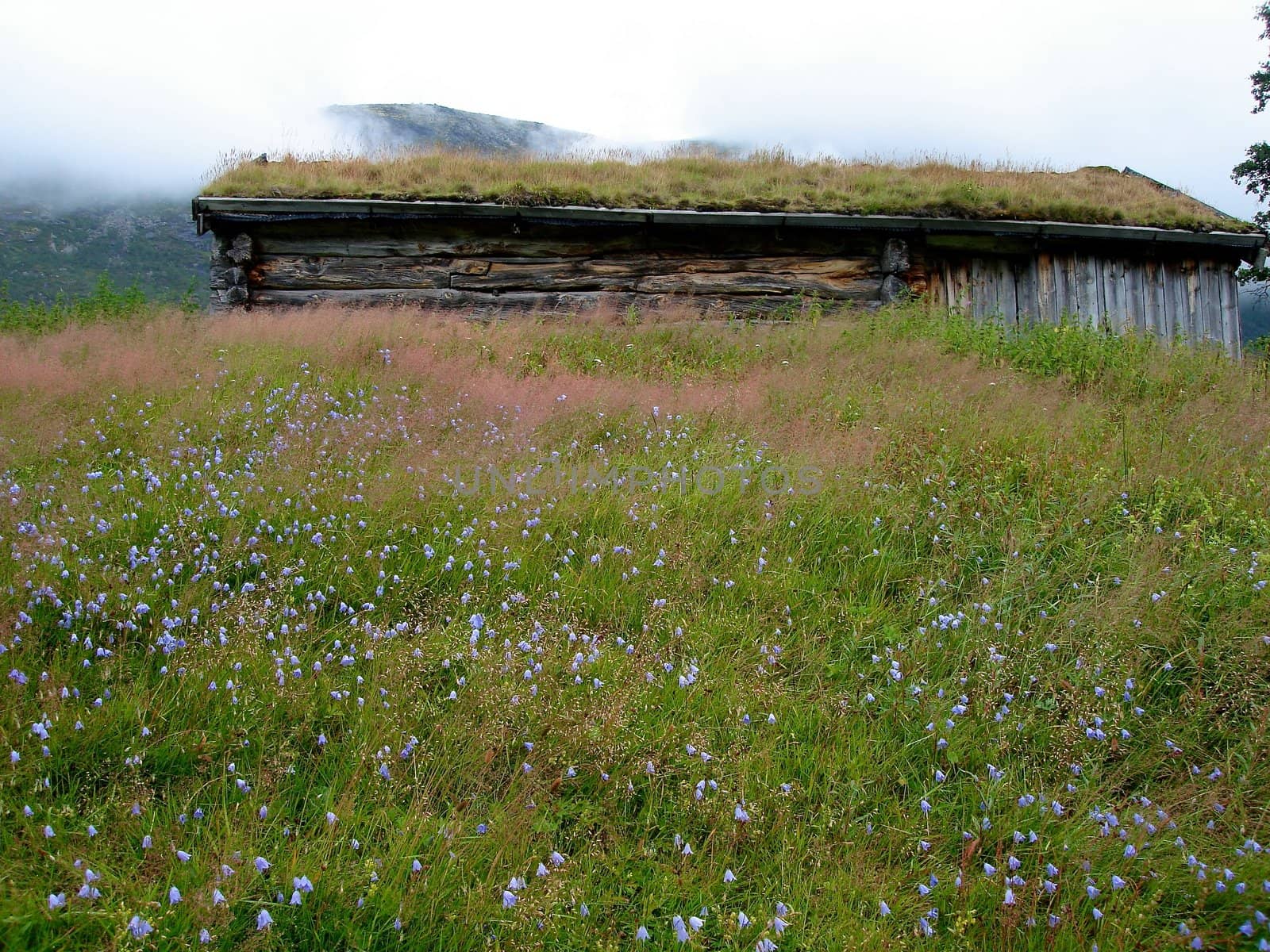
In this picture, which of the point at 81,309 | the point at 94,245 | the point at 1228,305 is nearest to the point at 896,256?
the point at 1228,305

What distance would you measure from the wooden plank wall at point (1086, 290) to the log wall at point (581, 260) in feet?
0.68

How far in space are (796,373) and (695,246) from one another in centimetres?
403

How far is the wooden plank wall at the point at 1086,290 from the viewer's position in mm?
10805

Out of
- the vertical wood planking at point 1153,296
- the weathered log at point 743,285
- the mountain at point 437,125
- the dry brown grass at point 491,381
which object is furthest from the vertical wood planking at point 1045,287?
the mountain at point 437,125

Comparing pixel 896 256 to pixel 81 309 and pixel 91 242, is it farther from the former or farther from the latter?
pixel 91 242

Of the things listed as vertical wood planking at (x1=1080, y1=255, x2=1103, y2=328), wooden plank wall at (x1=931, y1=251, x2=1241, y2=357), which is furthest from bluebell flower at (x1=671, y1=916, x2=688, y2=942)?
vertical wood planking at (x1=1080, y1=255, x2=1103, y2=328)

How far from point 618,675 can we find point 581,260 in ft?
26.3

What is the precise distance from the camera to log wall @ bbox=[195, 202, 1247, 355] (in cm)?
1003

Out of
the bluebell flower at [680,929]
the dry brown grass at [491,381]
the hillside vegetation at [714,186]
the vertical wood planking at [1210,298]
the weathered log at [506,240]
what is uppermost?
the hillside vegetation at [714,186]

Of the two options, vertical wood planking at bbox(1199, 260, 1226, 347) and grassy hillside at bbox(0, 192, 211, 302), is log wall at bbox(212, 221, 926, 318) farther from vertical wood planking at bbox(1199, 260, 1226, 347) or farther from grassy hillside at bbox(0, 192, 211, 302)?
grassy hillside at bbox(0, 192, 211, 302)

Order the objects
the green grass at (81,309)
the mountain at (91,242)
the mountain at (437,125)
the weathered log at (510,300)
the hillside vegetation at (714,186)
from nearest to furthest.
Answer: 1. the green grass at (81,309)
2. the hillside vegetation at (714,186)
3. the weathered log at (510,300)
4. the mountain at (91,242)
5. the mountain at (437,125)

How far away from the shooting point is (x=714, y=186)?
10.5 m

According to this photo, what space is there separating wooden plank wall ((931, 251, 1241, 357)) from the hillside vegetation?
23.6 inches

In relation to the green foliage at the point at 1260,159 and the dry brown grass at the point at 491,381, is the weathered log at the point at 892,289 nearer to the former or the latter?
the dry brown grass at the point at 491,381
